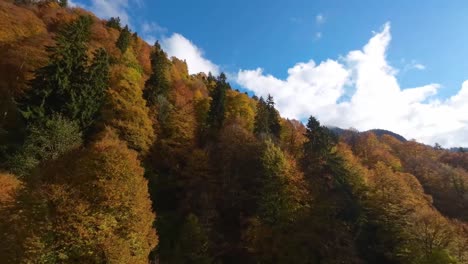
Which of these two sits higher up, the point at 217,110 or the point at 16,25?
the point at 16,25

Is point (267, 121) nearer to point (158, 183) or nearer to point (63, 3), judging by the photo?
point (158, 183)

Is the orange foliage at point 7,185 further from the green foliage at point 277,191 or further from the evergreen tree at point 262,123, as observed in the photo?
the evergreen tree at point 262,123

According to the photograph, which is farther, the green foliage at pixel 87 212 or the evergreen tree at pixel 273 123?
the evergreen tree at pixel 273 123

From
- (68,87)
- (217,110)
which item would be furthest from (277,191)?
(68,87)

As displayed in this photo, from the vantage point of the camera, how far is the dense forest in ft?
85.9

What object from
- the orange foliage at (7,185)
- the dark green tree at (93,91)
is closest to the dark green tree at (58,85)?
the dark green tree at (93,91)

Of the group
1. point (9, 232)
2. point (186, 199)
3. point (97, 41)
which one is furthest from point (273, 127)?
point (9, 232)

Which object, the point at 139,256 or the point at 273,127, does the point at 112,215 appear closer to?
the point at 139,256

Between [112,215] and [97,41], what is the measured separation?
5545 centimetres

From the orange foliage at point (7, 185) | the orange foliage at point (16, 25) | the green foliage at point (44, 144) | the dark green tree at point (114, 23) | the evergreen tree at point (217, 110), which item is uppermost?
the dark green tree at point (114, 23)

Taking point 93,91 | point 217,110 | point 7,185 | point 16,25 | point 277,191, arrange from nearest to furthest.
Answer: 1. point 7,185
2. point 93,91
3. point 277,191
4. point 16,25
5. point 217,110

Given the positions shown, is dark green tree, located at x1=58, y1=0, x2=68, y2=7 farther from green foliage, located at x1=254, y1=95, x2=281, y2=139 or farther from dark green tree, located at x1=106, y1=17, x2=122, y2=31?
green foliage, located at x1=254, y1=95, x2=281, y2=139

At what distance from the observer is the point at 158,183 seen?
53.9 m

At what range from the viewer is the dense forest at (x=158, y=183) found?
26.2 meters
